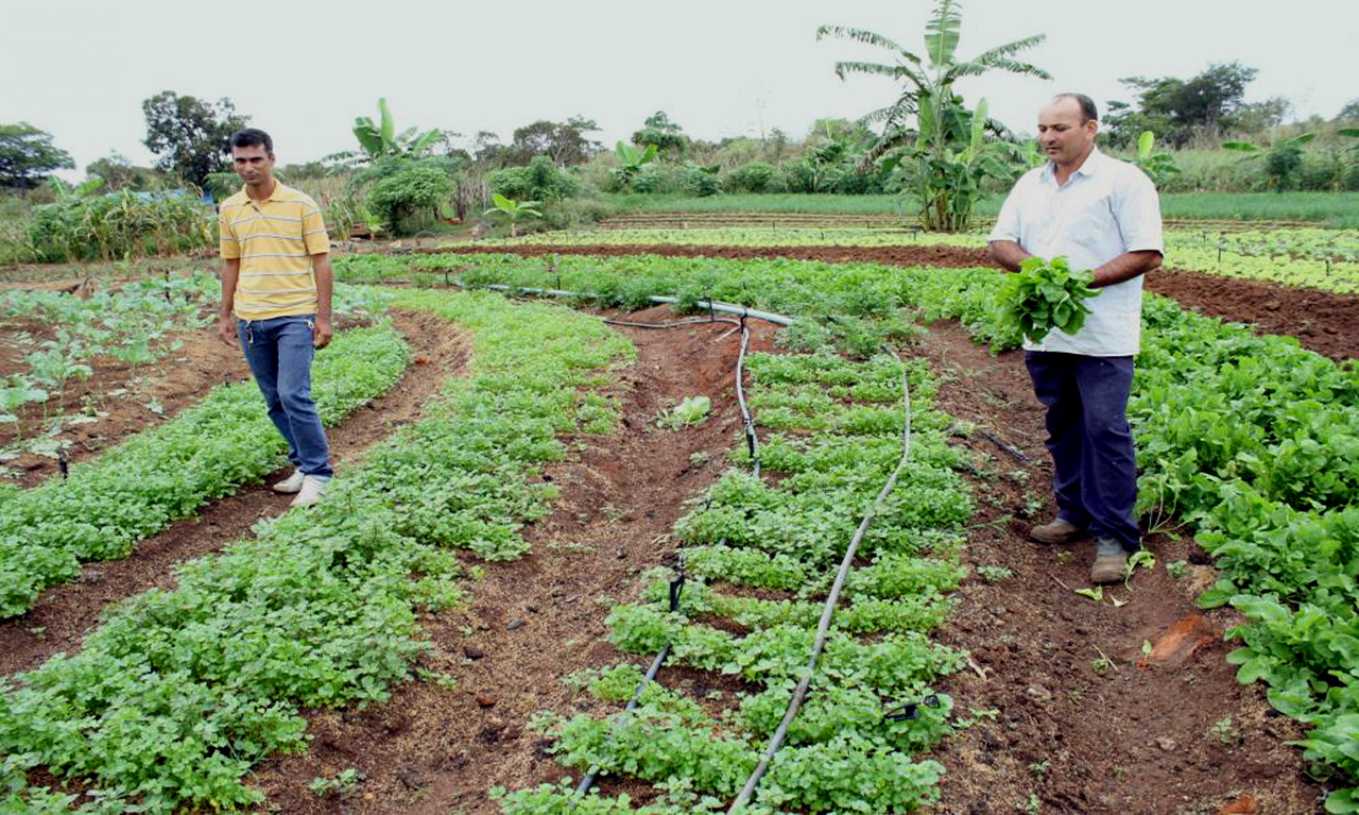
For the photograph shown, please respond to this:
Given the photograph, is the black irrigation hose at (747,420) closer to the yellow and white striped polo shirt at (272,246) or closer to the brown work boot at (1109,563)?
the brown work boot at (1109,563)

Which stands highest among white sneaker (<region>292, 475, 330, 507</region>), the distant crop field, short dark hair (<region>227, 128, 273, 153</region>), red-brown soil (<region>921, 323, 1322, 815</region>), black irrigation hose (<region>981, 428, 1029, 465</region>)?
short dark hair (<region>227, 128, 273, 153</region>)

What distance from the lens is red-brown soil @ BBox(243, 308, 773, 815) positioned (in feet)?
11.5

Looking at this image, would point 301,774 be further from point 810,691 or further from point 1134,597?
point 1134,597

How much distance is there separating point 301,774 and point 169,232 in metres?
24.5

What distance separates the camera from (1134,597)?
4.63 meters

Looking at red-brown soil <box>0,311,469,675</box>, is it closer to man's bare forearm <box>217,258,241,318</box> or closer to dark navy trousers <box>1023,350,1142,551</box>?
man's bare forearm <box>217,258,241,318</box>

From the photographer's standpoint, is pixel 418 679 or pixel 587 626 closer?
pixel 418 679

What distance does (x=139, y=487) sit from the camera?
19.6 feet

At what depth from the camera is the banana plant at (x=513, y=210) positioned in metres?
28.1

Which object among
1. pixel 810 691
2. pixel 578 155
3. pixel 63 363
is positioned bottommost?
pixel 810 691

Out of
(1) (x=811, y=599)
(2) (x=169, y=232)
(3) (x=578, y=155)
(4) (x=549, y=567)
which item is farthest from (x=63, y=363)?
(3) (x=578, y=155)

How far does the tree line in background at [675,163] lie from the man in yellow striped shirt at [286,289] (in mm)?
18331

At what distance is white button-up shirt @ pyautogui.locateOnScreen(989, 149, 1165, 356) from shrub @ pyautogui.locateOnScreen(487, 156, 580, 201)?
2855 cm

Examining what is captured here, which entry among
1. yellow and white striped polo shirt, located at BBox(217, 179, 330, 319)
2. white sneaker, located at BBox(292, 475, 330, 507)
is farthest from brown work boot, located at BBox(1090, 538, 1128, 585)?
yellow and white striped polo shirt, located at BBox(217, 179, 330, 319)
